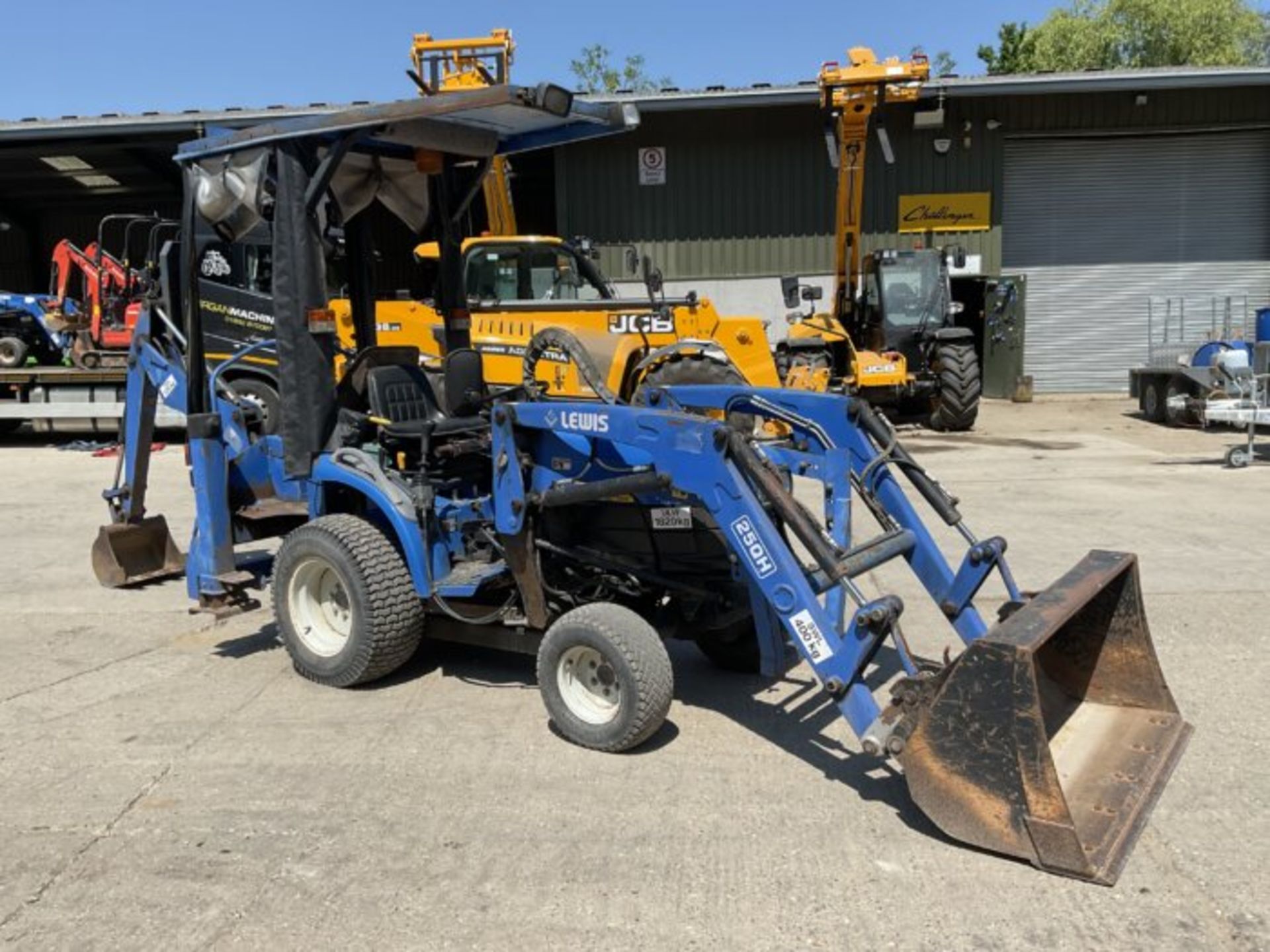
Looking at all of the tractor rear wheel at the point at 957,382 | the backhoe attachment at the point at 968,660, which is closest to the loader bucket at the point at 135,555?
the backhoe attachment at the point at 968,660

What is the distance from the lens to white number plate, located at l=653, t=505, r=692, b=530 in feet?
15.4

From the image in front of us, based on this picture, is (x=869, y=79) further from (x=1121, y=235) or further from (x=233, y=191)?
(x=233, y=191)

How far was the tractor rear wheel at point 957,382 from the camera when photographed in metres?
15.4

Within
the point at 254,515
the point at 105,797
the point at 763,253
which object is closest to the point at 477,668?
the point at 254,515

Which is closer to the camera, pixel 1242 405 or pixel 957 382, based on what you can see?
pixel 1242 405

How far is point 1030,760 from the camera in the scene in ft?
10.4

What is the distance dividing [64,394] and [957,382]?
43.9 feet

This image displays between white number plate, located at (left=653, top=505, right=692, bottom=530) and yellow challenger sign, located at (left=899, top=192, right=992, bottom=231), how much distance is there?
1692 cm

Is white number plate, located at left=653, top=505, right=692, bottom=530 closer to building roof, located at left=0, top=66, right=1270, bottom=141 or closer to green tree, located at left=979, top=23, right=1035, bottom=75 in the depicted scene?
building roof, located at left=0, top=66, right=1270, bottom=141

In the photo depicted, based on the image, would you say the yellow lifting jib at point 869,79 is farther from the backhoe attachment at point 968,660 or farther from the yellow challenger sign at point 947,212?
the backhoe attachment at point 968,660

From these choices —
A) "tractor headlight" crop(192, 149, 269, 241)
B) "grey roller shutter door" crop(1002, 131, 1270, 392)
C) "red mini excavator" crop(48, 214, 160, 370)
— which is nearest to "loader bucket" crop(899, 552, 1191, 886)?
"tractor headlight" crop(192, 149, 269, 241)

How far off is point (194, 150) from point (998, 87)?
1685cm

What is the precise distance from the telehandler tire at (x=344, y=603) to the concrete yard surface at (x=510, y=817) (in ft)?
0.54

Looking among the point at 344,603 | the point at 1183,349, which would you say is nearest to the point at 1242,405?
the point at 1183,349
